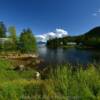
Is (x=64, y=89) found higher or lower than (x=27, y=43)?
lower

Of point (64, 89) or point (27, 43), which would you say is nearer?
point (64, 89)

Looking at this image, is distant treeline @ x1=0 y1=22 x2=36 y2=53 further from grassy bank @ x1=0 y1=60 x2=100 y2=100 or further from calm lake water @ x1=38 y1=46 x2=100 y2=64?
grassy bank @ x1=0 y1=60 x2=100 y2=100

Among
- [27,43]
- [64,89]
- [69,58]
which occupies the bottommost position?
[69,58]

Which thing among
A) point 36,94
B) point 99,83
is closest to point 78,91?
point 99,83

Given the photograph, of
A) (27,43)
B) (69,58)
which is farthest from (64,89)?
(27,43)

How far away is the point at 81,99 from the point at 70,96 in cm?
34

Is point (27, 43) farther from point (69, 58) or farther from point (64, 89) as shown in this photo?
point (64, 89)

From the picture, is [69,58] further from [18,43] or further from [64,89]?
[64,89]

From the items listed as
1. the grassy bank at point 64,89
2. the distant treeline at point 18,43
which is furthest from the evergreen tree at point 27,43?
the grassy bank at point 64,89

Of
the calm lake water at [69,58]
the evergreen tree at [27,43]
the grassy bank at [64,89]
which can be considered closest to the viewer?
the grassy bank at [64,89]

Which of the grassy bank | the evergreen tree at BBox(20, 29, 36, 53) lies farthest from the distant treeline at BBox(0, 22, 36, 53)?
the grassy bank

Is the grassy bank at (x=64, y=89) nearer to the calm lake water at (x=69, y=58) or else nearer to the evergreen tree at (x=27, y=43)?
the calm lake water at (x=69, y=58)

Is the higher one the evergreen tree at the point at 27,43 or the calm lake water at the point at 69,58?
the evergreen tree at the point at 27,43

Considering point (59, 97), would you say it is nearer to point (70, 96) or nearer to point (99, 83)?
point (70, 96)
